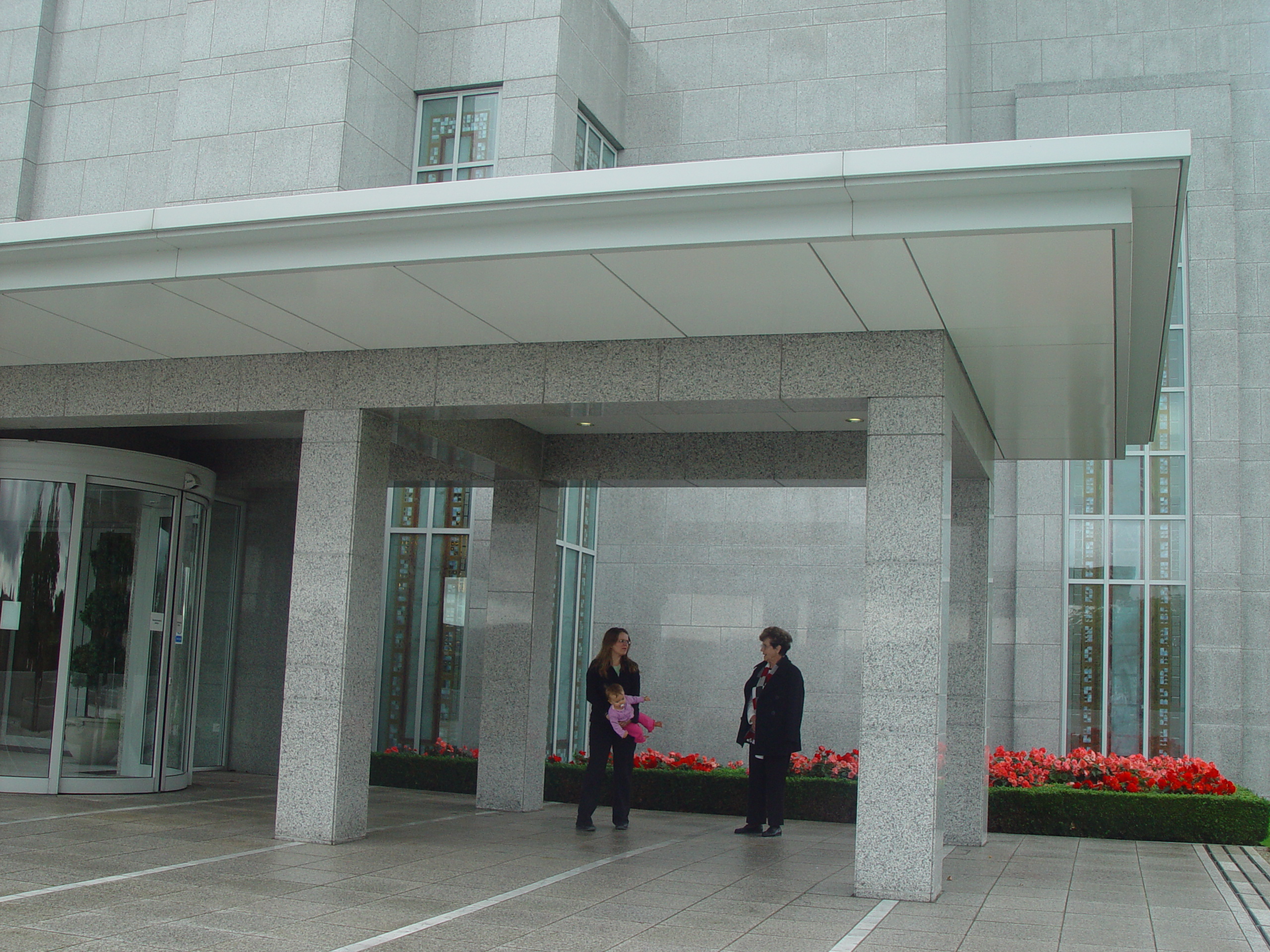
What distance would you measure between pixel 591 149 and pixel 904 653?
38.0 ft

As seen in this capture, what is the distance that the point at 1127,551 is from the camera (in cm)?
1738

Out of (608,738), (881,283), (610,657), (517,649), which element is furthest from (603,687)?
(881,283)

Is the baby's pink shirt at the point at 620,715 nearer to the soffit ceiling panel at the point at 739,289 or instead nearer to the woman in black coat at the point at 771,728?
the woman in black coat at the point at 771,728

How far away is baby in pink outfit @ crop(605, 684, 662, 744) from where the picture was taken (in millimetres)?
10711

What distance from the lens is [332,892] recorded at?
7336mm

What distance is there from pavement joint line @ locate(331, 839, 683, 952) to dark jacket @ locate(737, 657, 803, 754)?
1480 millimetres

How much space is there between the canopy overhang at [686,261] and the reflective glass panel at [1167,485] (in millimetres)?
8422

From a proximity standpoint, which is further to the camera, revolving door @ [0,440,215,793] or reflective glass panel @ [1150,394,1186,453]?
reflective glass panel @ [1150,394,1186,453]

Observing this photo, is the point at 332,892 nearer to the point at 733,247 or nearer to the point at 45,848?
the point at 45,848

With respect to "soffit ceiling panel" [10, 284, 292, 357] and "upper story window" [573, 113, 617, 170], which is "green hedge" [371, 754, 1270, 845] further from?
"upper story window" [573, 113, 617, 170]

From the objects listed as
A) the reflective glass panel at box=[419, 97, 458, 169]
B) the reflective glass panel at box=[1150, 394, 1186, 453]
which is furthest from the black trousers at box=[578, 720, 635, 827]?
the reflective glass panel at box=[1150, 394, 1186, 453]

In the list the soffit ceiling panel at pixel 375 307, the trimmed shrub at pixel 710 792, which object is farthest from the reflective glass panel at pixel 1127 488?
the soffit ceiling panel at pixel 375 307

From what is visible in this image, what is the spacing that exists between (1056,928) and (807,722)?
9.89 m

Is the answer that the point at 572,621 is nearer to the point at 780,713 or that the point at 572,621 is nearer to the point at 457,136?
the point at 457,136
